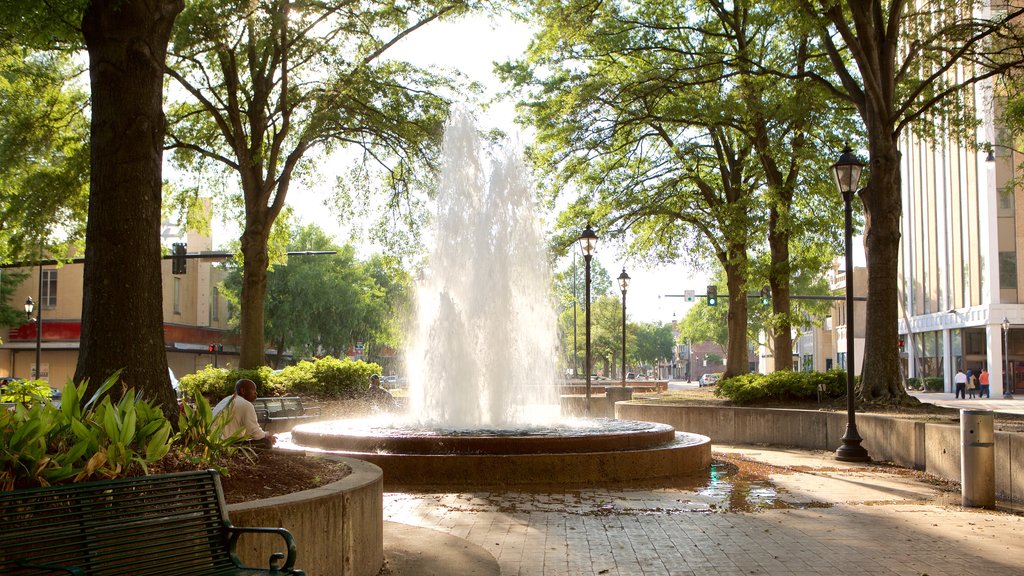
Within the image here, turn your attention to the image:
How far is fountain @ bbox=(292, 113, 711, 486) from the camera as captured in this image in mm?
11953

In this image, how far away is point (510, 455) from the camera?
11867 mm

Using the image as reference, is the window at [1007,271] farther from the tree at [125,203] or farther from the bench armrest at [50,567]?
the bench armrest at [50,567]

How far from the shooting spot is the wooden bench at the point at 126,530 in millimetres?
3934

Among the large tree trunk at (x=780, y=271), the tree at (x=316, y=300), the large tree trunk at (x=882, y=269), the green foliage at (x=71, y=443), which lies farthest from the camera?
the tree at (x=316, y=300)

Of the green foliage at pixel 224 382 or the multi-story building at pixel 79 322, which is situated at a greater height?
the multi-story building at pixel 79 322

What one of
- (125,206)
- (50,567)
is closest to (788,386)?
(125,206)

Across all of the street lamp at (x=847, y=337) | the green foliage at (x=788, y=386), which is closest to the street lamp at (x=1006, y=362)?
the green foliage at (x=788, y=386)

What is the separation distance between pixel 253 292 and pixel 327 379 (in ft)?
9.80

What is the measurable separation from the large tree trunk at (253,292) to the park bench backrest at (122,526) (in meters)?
19.0

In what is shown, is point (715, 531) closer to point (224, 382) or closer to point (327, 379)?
point (224, 382)

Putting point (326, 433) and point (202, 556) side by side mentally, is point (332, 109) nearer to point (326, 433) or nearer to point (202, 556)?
point (326, 433)

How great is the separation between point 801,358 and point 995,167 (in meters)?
54.0

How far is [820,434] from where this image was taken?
1731 cm

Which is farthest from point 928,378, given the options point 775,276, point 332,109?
point 332,109
